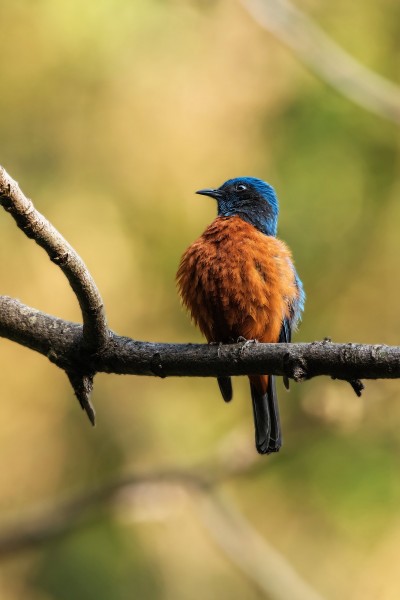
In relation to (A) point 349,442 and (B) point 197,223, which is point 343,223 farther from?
(A) point 349,442

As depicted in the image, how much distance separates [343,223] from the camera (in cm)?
910

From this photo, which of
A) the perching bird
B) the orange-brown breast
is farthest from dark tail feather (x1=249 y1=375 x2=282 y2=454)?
the orange-brown breast

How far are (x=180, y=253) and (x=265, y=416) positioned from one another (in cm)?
370

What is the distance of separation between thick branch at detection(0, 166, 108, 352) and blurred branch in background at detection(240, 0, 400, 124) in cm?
448

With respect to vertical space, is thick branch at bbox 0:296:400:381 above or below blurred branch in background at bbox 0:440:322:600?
above

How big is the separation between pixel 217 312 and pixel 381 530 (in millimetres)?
3661

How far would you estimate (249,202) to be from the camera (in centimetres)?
628

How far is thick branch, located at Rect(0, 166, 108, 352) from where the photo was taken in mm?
3576

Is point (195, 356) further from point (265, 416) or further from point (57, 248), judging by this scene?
point (265, 416)

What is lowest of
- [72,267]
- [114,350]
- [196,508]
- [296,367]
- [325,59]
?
[196,508]

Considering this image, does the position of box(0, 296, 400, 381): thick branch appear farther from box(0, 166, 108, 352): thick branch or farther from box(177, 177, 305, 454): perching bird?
box(177, 177, 305, 454): perching bird

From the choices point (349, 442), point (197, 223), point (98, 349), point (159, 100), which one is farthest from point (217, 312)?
point (159, 100)

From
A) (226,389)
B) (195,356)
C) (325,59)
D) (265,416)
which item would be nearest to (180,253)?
(325,59)

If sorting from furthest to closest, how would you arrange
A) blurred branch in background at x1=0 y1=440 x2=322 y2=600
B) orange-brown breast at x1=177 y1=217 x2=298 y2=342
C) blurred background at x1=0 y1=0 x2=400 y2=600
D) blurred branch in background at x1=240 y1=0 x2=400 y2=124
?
blurred background at x1=0 y1=0 x2=400 y2=600, blurred branch in background at x1=240 y1=0 x2=400 y2=124, blurred branch in background at x1=0 y1=440 x2=322 y2=600, orange-brown breast at x1=177 y1=217 x2=298 y2=342
